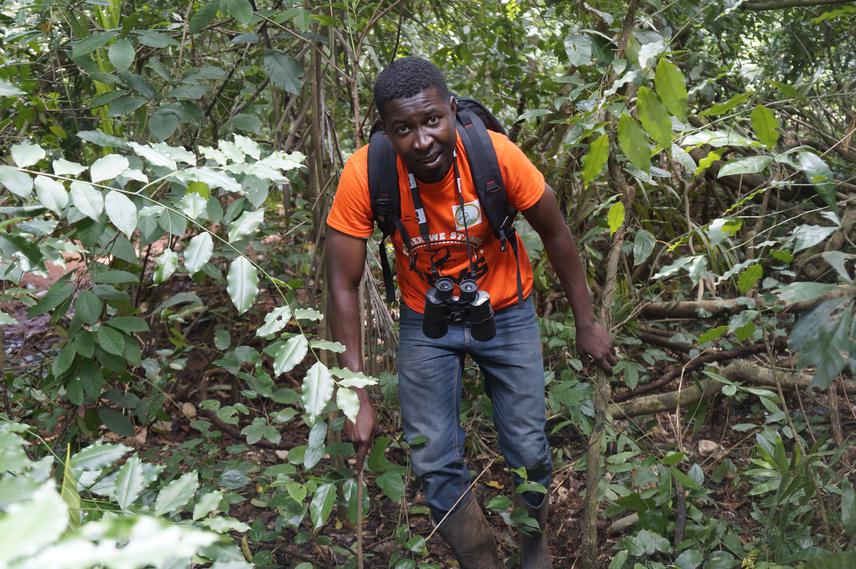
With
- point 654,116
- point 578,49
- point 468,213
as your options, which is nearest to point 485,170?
point 468,213

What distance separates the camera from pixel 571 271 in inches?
109

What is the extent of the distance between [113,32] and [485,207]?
4.36 feet

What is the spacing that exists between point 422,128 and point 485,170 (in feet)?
0.86

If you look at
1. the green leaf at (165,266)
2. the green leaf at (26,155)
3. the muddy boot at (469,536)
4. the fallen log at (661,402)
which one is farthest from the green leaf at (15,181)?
the fallen log at (661,402)

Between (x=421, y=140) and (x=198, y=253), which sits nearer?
(x=198, y=253)

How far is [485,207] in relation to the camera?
101 inches

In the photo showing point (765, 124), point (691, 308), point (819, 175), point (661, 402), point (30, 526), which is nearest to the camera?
point (30, 526)

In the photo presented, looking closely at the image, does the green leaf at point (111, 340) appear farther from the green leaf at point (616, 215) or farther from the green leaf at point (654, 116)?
A: the green leaf at point (654, 116)

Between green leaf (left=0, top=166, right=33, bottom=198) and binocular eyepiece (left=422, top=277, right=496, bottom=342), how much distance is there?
130 centimetres

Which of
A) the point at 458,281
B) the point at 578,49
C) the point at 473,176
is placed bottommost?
the point at 458,281

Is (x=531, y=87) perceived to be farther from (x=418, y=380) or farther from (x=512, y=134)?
(x=418, y=380)

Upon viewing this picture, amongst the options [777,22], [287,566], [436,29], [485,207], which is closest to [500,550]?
[287,566]

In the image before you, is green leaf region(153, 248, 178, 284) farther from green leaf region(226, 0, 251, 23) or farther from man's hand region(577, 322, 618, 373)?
man's hand region(577, 322, 618, 373)

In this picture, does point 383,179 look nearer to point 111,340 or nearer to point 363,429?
point 363,429
